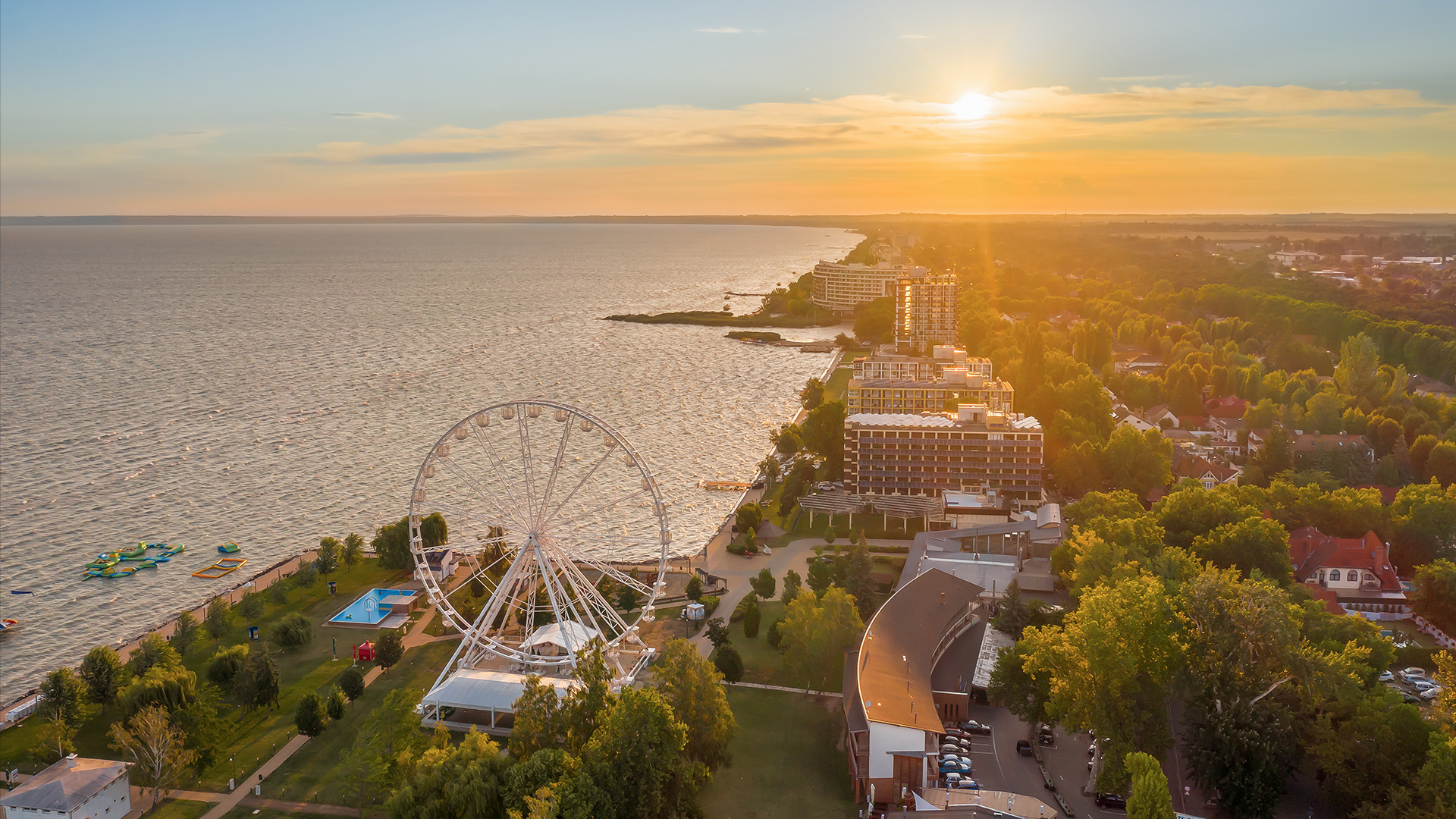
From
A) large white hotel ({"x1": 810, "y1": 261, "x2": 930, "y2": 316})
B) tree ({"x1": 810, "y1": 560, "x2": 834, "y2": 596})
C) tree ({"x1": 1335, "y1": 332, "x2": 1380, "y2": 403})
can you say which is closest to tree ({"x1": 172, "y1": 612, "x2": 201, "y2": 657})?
tree ({"x1": 810, "y1": 560, "x2": 834, "y2": 596})

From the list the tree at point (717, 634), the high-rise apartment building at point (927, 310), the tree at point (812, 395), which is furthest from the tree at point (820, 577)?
the high-rise apartment building at point (927, 310)

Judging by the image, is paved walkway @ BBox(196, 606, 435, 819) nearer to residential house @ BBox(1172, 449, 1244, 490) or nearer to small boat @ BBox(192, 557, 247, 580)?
small boat @ BBox(192, 557, 247, 580)

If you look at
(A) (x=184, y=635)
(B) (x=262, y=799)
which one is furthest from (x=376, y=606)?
(B) (x=262, y=799)

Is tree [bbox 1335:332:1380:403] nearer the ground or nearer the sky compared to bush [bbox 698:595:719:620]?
nearer the sky

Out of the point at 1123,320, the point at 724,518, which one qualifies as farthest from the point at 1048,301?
the point at 724,518

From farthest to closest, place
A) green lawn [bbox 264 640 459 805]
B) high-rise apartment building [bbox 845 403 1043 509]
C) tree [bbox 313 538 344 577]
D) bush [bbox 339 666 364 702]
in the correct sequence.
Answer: high-rise apartment building [bbox 845 403 1043 509], tree [bbox 313 538 344 577], bush [bbox 339 666 364 702], green lawn [bbox 264 640 459 805]

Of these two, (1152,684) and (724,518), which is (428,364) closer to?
(724,518)
